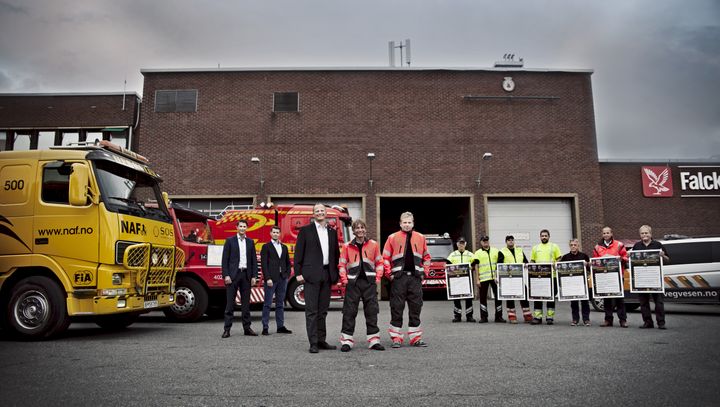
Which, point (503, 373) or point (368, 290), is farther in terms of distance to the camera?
point (368, 290)

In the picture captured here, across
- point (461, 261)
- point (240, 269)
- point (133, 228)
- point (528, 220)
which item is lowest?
point (240, 269)

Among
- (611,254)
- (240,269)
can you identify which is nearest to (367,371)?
(240,269)

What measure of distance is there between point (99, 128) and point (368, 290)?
73.1 ft

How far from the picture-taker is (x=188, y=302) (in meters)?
11.8

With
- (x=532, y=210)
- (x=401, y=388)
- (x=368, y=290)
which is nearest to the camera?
(x=401, y=388)

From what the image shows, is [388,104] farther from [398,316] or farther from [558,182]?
[398,316]

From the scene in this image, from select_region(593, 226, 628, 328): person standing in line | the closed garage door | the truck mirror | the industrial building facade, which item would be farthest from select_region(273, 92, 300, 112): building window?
the truck mirror

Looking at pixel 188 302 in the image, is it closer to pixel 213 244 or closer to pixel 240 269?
pixel 213 244

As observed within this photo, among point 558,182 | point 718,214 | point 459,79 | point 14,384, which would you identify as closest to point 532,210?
point 558,182

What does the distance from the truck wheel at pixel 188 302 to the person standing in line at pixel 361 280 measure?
17.0 feet

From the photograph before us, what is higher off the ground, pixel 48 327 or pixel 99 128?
pixel 99 128

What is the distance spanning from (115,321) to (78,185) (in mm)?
3179

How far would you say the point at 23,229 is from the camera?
836 cm

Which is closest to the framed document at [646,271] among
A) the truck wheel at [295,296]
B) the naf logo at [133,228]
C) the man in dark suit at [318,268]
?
the man in dark suit at [318,268]
